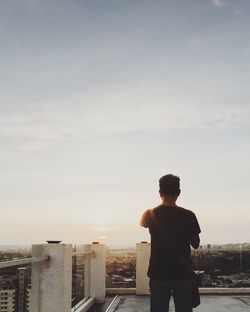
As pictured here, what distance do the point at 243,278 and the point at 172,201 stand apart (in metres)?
8.55

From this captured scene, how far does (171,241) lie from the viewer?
12.0 feet

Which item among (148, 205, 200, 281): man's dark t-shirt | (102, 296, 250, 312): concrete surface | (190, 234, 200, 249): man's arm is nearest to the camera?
(148, 205, 200, 281): man's dark t-shirt

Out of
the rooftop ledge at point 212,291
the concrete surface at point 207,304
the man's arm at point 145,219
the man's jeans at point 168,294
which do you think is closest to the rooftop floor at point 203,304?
the concrete surface at point 207,304

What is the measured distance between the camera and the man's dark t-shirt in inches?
142

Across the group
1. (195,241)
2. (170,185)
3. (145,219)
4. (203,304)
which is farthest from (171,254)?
(203,304)

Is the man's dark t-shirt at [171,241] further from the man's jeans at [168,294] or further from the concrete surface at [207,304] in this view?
the concrete surface at [207,304]

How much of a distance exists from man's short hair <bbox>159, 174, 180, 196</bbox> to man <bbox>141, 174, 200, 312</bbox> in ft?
0.44

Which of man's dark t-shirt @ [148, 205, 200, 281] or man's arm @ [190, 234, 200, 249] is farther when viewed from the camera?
man's arm @ [190, 234, 200, 249]

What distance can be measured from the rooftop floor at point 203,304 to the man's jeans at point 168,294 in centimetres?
500

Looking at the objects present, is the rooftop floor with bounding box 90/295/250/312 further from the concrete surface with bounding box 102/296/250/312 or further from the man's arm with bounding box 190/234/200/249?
the man's arm with bounding box 190/234/200/249

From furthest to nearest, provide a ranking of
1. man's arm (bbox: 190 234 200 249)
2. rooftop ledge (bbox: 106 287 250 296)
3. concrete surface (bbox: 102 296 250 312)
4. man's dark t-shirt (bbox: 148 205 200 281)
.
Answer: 1. rooftop ledge (bbox: 106 287 250 296)
2. concrete surface (bbox: 102 296 250 312)
3. man's arm (bbox: 190 234 200 249)
4. man's dark t-shirt (bbox: 148 205 200 281)

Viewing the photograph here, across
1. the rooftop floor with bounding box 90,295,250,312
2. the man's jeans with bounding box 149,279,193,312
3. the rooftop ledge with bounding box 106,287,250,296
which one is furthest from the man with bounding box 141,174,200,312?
the rooftop ledge with bounding box 106,287,250,296

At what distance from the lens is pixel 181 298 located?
366 centimetres

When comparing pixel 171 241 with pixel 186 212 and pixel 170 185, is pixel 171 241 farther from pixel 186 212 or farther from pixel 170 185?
pixel 170 185
